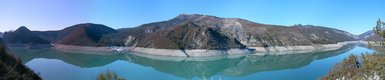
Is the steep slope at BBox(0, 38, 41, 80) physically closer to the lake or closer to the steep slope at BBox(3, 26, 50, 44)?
the lake

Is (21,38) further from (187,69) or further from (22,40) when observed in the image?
(187,69)

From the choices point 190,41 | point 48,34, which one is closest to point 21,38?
point 48,34

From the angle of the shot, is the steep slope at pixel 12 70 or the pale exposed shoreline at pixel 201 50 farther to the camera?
the pale exposed shoreline at pixel 201 50

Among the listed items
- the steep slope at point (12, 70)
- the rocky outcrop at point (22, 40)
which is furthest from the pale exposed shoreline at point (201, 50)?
the steep slope at point (12, 70)

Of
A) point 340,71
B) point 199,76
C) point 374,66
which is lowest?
point 199,76

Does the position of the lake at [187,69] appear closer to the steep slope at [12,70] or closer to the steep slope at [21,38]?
the steep slope at [12,70]

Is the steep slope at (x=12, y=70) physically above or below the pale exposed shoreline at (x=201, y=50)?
above

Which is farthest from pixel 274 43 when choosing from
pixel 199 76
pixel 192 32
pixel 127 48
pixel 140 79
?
pixel 140 79

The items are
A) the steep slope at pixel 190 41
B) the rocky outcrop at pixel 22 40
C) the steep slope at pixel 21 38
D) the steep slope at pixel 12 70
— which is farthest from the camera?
the steep slope at pixel 21 38

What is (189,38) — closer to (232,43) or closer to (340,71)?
(232,43)
